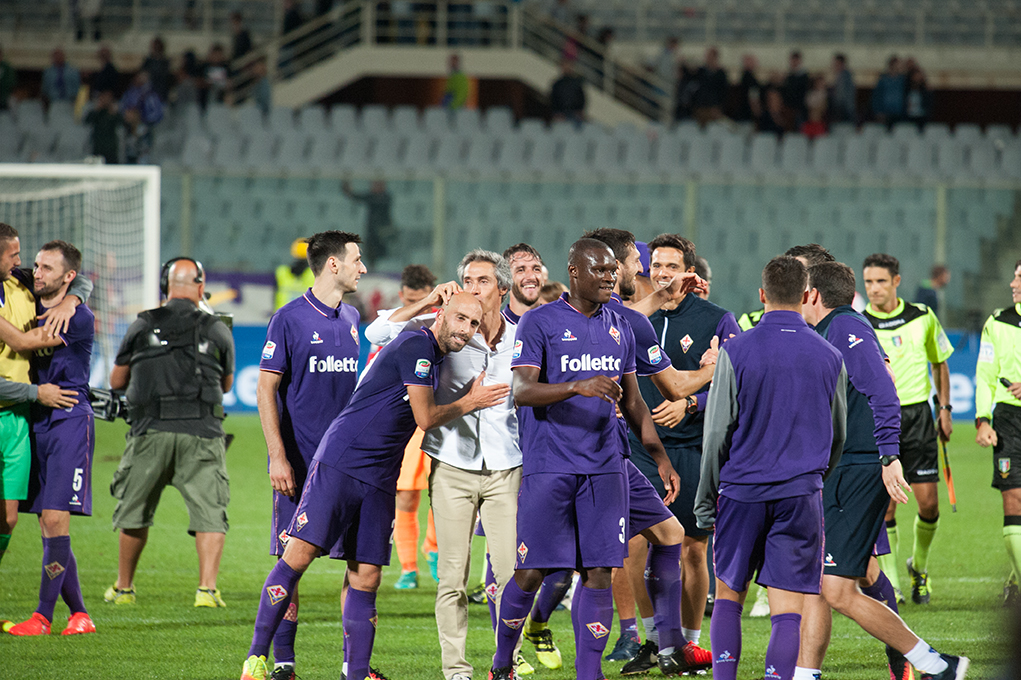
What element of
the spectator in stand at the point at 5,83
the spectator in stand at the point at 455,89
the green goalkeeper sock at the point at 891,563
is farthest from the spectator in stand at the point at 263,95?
the green goalkeeper sock at the point at 891,563

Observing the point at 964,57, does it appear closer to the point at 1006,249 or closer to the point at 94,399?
the point at 1006,249

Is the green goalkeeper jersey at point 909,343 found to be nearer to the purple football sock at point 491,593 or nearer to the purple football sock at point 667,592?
the purple football sock at point 667,592

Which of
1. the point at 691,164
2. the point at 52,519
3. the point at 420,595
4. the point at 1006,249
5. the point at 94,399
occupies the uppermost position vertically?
the point at 691,164

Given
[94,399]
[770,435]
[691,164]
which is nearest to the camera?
[770,435]

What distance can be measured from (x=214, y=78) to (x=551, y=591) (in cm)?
1952

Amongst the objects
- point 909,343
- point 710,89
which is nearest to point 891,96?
point 710,89

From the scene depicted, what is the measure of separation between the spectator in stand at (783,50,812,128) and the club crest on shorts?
20.3 metres

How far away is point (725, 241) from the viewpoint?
67.8 feet

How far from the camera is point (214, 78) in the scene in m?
23.2

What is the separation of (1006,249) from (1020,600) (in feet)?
68.1

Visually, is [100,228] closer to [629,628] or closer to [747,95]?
[629,628]

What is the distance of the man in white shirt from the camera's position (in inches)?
222

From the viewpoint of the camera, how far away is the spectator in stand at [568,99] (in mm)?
23312

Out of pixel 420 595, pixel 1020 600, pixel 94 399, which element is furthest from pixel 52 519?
pixel 1020 600
